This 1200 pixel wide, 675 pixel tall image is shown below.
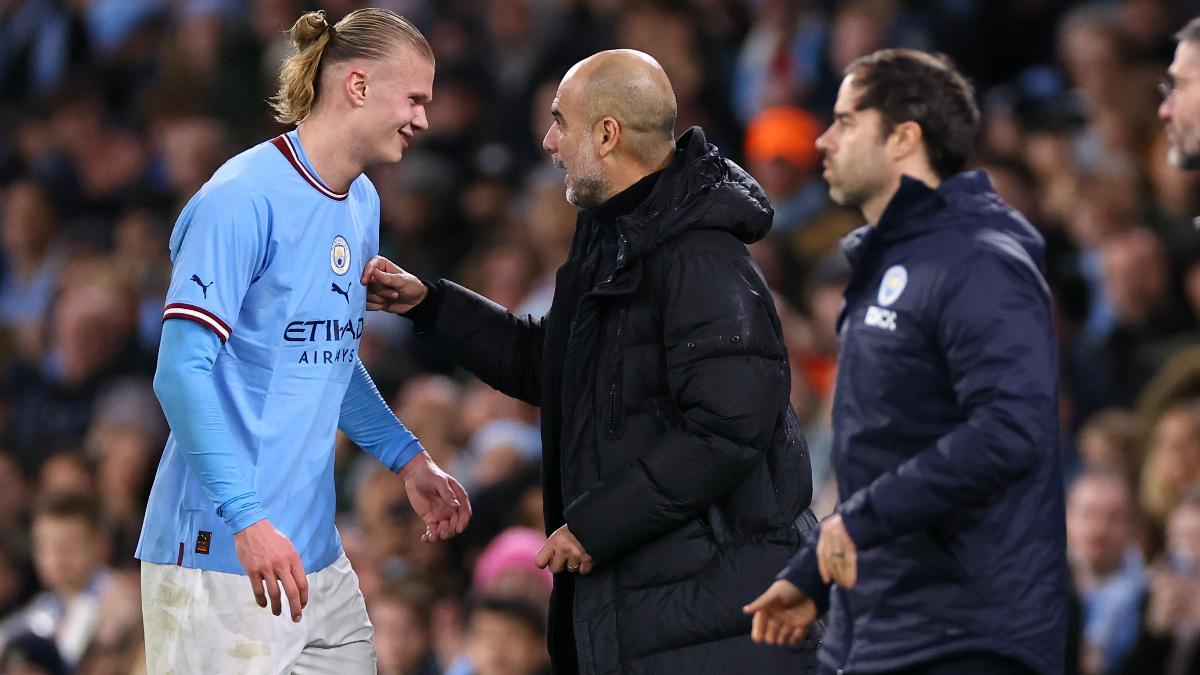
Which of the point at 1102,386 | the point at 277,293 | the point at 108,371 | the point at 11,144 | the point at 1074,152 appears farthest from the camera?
the point at 11,144

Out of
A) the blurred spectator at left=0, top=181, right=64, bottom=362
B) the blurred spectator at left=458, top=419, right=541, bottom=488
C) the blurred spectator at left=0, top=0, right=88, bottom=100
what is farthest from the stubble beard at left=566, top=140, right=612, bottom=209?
the blurred spectator at left=0, top=0, right=88, bottom=100

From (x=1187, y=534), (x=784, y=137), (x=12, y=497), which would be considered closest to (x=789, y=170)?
(x=784, y=137)

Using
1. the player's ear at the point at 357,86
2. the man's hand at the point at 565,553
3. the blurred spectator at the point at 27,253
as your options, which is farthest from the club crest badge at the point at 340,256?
the blurred spectator at the point at 27,253

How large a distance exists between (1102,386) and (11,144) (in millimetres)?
7513

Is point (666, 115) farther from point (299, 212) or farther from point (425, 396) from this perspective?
point (425, 396)

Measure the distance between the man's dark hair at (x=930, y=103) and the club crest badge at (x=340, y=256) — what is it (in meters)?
1.16

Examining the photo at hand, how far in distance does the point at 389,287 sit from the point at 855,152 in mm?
1219

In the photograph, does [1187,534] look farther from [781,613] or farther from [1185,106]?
[781,613]

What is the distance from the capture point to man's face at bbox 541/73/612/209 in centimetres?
401

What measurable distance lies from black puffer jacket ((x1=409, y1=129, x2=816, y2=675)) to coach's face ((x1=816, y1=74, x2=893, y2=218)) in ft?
1.40

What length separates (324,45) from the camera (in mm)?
3916

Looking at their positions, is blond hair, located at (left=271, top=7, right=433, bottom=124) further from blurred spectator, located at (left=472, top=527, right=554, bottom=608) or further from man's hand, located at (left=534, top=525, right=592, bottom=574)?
blurred spectator, located at (left=472, top=527, right=554, bottom=608)

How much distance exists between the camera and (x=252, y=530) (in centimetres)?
350

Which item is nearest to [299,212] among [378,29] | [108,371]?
[378,29]
